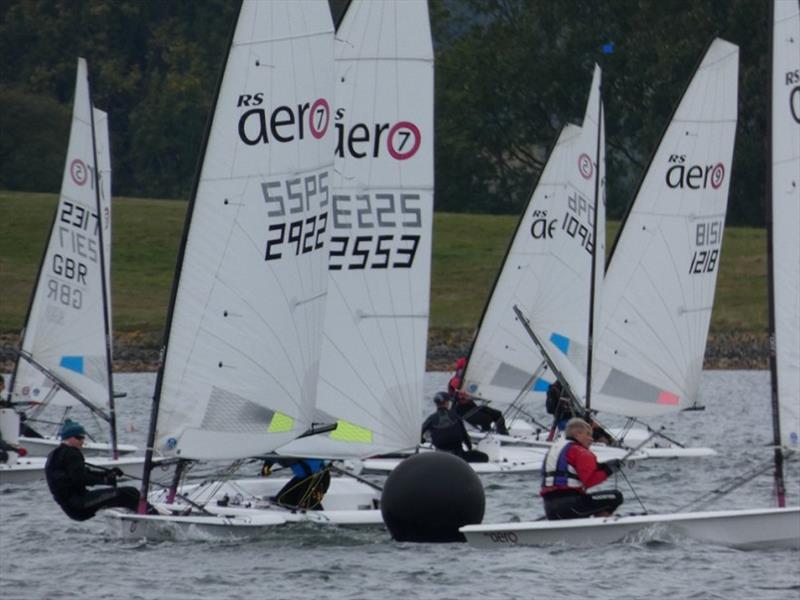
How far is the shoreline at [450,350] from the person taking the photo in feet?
179

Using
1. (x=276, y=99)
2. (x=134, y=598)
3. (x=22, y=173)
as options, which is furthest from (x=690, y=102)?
(x=22, y=173)

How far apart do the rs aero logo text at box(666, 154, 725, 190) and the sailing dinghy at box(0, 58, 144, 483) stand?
713 centimetres

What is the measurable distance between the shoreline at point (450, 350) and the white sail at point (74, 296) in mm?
24736

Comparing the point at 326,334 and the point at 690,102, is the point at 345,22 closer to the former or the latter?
the point at 326,334

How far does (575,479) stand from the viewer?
58.4 feet

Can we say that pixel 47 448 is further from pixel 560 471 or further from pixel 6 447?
pixel 560 471

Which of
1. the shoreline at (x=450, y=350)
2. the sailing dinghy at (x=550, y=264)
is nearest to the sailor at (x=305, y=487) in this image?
the sailing dinghy at (x=550, y=264)

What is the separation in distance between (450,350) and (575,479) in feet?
125

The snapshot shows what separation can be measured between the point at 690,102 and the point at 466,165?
45.9 m

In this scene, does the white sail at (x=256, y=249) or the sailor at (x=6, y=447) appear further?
the sailor at (x=6, y=447)

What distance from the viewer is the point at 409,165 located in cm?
1977

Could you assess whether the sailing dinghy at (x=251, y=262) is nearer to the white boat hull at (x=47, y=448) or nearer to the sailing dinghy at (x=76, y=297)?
the white boat hull at (x=47, y=448)

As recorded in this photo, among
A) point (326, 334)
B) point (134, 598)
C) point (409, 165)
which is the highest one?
point (409, 165)

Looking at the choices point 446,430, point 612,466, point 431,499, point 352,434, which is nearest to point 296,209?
point 352,434
